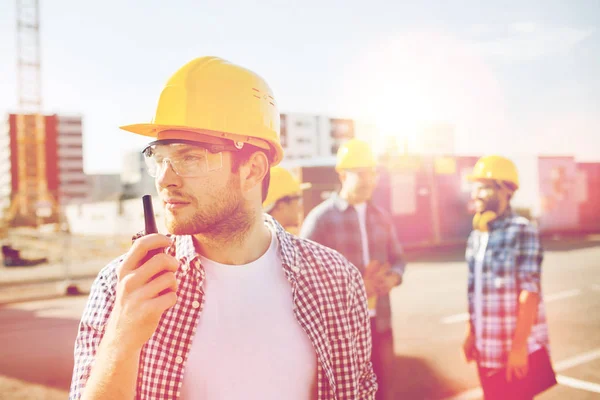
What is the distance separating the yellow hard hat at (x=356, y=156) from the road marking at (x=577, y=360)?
3.67 metres

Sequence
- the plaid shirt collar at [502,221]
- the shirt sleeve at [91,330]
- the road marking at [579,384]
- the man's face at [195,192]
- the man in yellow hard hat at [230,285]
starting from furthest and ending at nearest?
1. the road marking at [579,384]
2. the plaid shirt collar at [502,221]
3. the man's face at [195,192]
4. the man in yellow hard hat at [230,285]
5. the shirt sleeve at [91,330]

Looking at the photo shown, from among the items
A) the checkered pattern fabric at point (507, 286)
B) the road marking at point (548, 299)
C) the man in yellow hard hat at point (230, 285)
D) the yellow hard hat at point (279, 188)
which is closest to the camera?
the man in yellow hard hat at point (230, 285)

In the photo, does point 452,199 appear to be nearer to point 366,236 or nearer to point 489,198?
point 366,236

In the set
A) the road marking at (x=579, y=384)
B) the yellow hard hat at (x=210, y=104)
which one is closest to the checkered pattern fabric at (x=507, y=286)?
the yellow hard hat at (x=210, y=104)

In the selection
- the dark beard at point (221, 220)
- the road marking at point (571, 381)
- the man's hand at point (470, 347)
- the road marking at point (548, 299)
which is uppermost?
the dark beard at point (221, 220)

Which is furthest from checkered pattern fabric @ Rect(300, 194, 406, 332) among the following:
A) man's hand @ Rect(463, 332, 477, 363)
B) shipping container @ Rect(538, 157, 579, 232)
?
shipping container @ Rect(538, 157, 579, 232)

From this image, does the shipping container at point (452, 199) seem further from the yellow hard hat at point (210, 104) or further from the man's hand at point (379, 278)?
the yellow hard hat at point (210, 104)

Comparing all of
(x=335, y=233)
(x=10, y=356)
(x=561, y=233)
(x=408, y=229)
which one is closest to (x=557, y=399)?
(x=335, y=233)

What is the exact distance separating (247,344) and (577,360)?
19.1 feet

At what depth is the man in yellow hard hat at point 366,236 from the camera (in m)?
3.64

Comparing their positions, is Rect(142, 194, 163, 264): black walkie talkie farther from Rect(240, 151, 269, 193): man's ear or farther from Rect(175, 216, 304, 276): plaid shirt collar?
Rect(240, 151, 269, 193): man's ear

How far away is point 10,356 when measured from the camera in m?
6.78

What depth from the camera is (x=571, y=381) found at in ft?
17.2

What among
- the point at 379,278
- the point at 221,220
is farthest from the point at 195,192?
the point at 379,278
